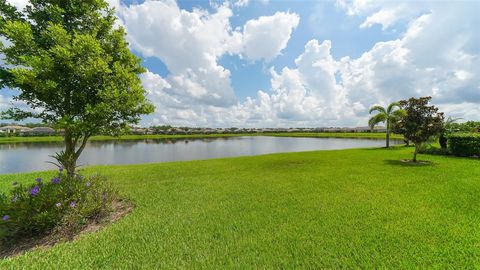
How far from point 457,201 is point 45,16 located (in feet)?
43.8

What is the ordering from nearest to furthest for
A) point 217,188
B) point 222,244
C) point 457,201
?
point 222,244 → point 457,201 → point 217,188

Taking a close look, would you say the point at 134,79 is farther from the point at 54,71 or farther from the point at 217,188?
the point at 217,188

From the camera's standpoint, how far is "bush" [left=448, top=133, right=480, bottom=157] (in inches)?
591

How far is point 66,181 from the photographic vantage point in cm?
584

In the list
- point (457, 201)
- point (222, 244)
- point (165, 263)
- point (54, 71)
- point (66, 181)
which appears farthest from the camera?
point (457, 201)

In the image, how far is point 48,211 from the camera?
5195 millimetres

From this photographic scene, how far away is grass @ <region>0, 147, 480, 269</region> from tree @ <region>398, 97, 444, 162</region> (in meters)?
5.02

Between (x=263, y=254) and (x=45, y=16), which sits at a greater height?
(x=45, y=16)

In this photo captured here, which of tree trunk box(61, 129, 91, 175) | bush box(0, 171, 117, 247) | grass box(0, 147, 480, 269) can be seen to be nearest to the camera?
grass box(0, 147, 480, 269)

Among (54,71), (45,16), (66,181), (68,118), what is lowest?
(66,181)

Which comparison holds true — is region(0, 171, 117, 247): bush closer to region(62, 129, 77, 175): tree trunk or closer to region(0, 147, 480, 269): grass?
region(62, 129, 77, 175): tree trunk

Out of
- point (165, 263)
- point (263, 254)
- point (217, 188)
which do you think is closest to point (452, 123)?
point (217, 188)

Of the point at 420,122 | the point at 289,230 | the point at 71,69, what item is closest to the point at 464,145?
the point at 420,122

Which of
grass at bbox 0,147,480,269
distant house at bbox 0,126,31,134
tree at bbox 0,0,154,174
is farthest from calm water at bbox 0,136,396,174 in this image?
distant house at bbox 0,126,31,134
